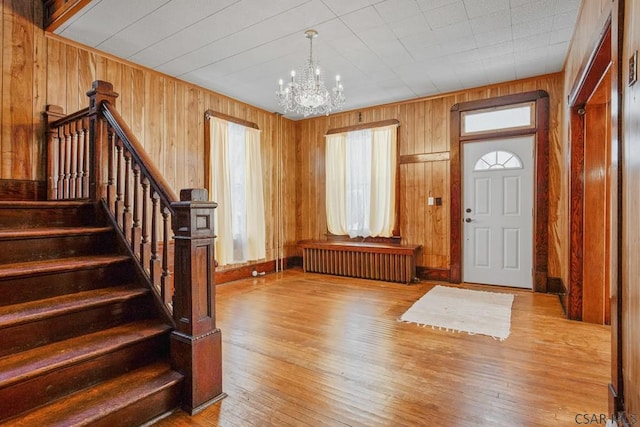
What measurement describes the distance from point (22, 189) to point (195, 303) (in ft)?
8.68

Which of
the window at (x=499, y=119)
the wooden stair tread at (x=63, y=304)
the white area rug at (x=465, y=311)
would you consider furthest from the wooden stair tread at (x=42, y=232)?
the window at (x=499, y=119)

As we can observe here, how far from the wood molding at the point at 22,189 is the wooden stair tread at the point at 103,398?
8.15 ft

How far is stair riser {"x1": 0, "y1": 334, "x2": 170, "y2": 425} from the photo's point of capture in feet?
5.08

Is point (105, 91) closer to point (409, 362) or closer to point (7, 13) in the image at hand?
point (7, 13)

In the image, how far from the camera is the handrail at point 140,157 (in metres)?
2.14

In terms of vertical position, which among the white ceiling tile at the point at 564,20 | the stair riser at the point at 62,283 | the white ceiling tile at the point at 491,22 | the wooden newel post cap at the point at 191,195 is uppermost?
the white ceiling tile at the point at 491,22

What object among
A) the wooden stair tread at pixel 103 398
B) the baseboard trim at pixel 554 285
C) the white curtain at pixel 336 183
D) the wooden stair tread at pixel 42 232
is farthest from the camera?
the white curtain at pixel 336 183

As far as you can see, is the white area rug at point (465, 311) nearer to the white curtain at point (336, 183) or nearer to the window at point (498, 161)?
the window at point (498, 161)

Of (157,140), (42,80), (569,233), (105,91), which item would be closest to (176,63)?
(157,140)

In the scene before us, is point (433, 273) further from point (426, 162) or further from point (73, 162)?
point (73, 162)

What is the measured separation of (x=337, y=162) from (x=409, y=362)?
4.12 meters

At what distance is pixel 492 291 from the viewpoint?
469 centimetres

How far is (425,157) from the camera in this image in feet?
17.9

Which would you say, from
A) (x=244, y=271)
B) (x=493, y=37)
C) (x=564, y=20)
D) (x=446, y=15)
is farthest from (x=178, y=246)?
(x=564, y=20)
